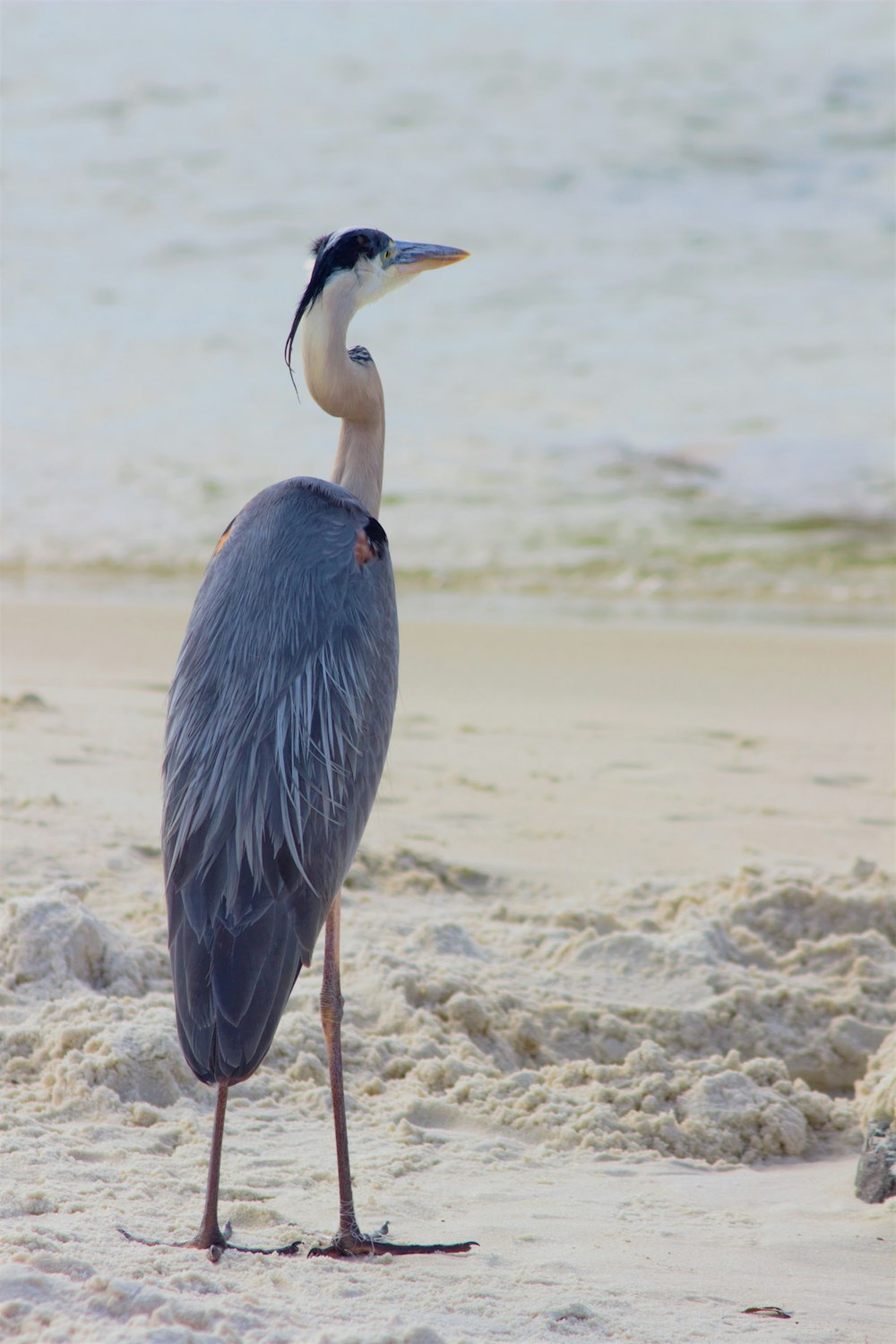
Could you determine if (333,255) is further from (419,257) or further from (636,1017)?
(636,1017)

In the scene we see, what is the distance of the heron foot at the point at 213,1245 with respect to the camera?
2580 millimetres

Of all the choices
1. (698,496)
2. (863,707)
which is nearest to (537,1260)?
(863,707)

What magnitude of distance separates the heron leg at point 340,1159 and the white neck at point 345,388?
4.07 ft

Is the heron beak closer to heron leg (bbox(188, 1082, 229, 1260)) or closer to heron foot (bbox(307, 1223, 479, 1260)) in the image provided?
heron leg (bbox(188, 1082, 229, 1260))

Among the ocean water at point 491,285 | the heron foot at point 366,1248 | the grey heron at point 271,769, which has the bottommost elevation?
the heron foot at point 366,1248

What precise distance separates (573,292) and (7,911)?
57.5 ft

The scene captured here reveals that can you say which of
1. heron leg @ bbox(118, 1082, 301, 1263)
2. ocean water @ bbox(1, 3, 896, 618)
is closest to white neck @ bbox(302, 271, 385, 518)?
heron leg @ bbox(118, 1082, 301, 1263)

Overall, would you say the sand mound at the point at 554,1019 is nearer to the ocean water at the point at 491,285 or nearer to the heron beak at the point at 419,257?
the heron beak at the point at 419,257

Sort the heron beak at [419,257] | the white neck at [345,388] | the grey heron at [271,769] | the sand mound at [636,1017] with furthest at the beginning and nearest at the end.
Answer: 1. the heron beak at [419,257]
2. the white neck at [345,388]
3. the sand mound at [636,1017]
4. the grey heron at [271,769]

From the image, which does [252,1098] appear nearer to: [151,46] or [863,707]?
[863,707]

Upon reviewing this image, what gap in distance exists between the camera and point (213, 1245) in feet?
8.59

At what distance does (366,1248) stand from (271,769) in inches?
38.2

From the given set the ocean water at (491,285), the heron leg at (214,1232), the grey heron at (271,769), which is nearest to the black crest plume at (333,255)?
the grey heron at (271,769)

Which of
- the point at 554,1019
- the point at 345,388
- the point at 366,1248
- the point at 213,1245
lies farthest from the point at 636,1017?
the point at 345,388
